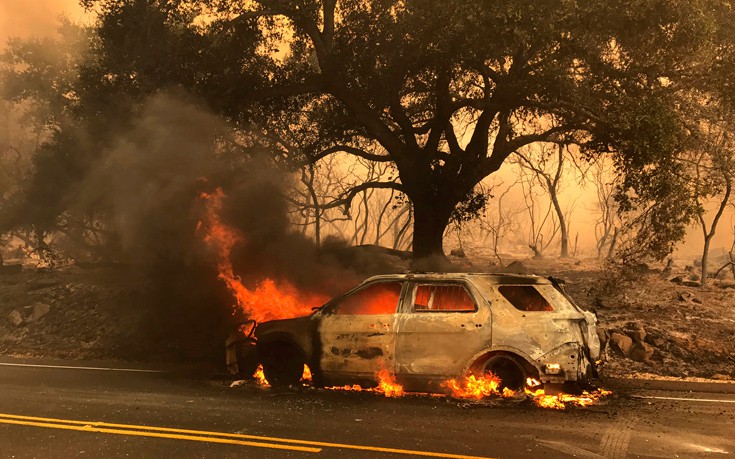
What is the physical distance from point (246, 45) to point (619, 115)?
10085 mm

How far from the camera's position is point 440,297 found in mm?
8391

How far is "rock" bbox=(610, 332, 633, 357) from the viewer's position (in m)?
11.9

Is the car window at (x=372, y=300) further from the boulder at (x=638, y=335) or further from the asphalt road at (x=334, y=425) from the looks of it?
the boulder at (x=638, y=335)

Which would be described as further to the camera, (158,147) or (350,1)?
(350,1)

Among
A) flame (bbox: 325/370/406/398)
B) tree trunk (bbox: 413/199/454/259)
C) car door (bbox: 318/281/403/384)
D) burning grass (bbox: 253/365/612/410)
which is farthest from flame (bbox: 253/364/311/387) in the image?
tree trunk (bbox: 413/199/454/259)

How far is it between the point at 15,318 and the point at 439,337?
15.4 meters

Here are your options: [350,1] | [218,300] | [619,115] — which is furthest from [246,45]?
[619,115]

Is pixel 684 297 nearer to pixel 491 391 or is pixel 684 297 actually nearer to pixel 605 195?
pixel 491 391

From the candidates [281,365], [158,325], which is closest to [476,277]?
[281,365]

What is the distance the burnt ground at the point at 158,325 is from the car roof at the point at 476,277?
1950 millimetres

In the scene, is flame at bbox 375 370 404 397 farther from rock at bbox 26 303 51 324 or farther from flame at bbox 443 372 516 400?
rock at bbox 26 303 51 324

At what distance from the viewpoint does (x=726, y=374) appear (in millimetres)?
10477

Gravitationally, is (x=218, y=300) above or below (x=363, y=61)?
below

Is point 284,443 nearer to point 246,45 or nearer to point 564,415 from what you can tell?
point 564,415
